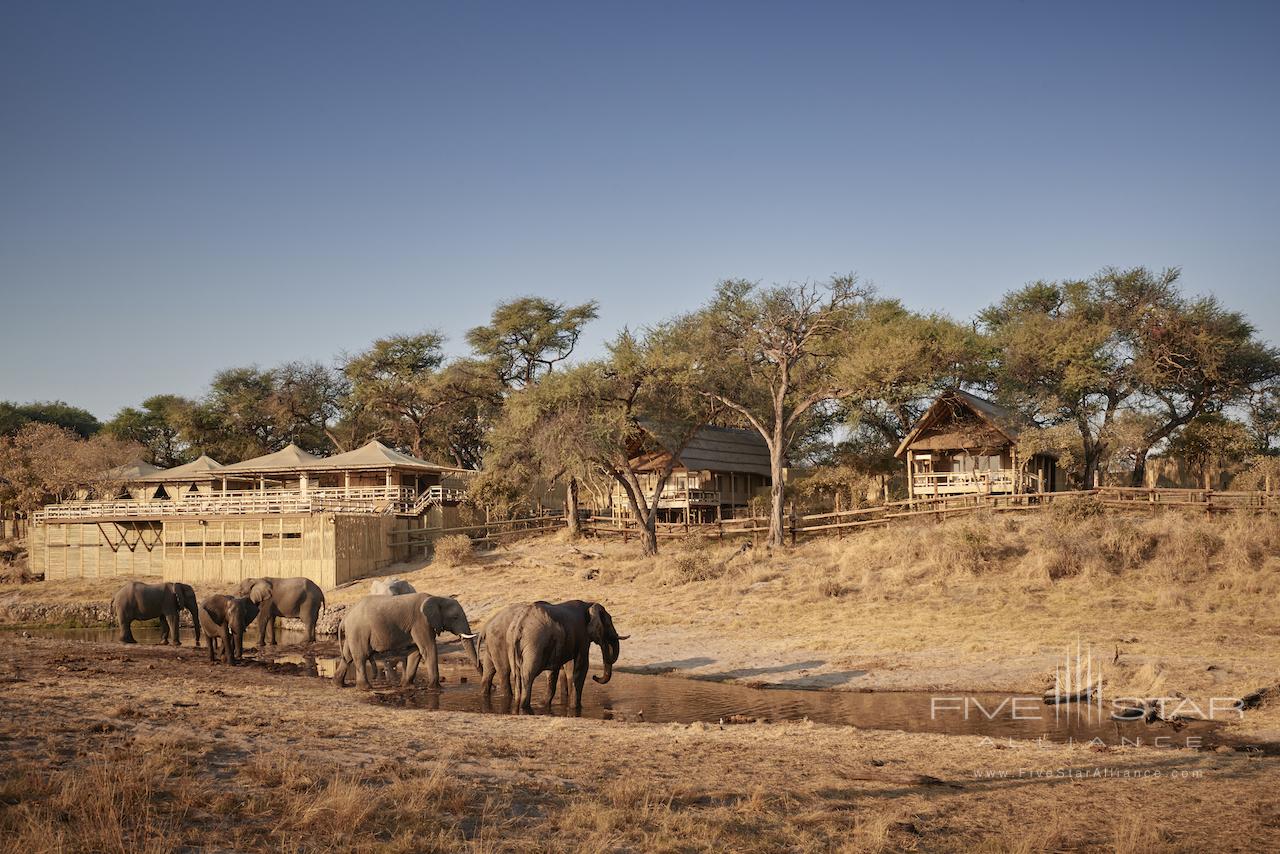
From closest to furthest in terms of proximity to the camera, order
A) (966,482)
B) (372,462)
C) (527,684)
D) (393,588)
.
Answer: (527,684)
(393,588)
(966,482)
(372,462)

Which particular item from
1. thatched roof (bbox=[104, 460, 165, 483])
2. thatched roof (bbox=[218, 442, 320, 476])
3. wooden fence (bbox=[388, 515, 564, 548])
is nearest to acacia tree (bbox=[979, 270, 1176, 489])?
wooden fence (bbox=[388, 515, 564, 548])

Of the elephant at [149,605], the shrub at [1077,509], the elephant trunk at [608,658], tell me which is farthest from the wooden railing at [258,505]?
the shrub at [1077,509]

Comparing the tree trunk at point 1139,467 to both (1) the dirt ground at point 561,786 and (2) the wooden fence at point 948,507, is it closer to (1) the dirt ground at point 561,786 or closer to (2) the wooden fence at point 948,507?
(2) the wooden fence at point 948,507

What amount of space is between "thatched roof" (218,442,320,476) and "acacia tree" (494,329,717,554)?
49.0 ft

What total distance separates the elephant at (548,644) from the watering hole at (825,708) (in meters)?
0.42

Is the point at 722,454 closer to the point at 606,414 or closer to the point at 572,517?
the point at 572,517

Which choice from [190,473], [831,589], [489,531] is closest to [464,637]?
[831,589]

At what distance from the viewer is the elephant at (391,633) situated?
825 inches

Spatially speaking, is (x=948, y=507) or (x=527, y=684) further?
(x=948, y=507)

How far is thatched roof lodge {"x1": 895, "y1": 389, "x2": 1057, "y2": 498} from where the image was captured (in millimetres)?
43719

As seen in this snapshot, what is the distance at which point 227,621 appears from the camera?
83.6ft

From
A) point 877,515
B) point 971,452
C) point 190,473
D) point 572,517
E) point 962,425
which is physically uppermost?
point 962,425

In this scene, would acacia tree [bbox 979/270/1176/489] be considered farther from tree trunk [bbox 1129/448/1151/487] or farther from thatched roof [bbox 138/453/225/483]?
thatched roof [bbox 138/453/225/483]

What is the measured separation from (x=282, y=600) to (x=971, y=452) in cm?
3057
